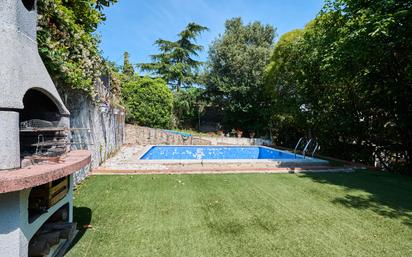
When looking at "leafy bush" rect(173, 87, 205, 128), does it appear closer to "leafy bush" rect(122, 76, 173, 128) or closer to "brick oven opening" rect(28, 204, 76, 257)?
"leafy bush" rect(122, 76, 173, 128)

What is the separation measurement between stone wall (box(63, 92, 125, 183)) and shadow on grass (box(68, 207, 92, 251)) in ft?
4.13

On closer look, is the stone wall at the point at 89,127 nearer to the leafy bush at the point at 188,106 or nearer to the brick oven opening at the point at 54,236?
the brick oven opening at the point at 54,236

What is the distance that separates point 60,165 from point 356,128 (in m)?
11.9

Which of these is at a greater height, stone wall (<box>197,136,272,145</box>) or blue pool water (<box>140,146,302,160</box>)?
stone wall (<box>197,136,272,145</box>)

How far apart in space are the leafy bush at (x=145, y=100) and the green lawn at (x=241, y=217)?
12.3 metres

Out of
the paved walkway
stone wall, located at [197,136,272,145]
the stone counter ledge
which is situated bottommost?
the paved walkway

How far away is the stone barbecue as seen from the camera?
2.28m

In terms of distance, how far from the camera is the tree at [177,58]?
85.4 ft

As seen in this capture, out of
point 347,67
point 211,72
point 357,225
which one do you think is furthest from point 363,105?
point 211,72

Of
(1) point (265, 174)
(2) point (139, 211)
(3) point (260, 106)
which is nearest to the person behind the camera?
(2) point (139, 211)

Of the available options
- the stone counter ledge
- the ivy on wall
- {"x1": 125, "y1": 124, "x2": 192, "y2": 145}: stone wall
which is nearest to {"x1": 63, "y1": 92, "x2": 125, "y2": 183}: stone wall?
the ivy on wall

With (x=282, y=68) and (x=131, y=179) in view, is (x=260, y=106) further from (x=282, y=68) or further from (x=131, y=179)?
(x=131, y=179)

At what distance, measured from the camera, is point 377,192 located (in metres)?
6.63

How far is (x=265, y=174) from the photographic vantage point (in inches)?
338
